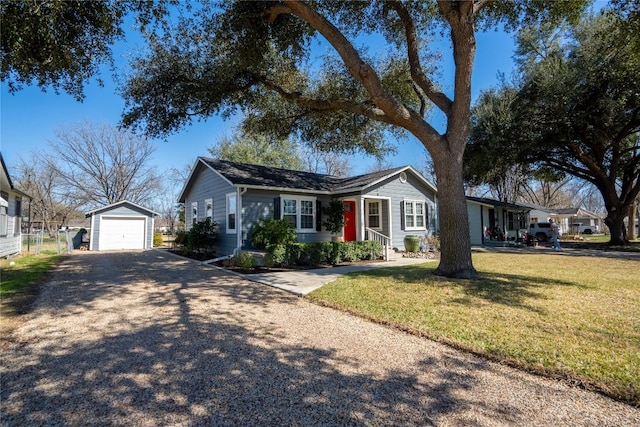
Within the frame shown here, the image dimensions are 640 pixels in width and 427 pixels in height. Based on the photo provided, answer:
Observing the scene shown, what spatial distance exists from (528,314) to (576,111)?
708 inches

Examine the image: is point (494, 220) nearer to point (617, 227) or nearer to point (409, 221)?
point (617, 227)

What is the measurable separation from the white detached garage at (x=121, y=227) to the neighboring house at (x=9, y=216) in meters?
3.62

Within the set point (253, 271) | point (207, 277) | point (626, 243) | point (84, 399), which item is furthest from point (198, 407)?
point (626, 243)

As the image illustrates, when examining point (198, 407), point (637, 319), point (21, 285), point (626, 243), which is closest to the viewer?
point (198, 407)

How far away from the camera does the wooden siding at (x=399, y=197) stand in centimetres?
1539

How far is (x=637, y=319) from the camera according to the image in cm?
464

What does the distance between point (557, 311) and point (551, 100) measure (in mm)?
17066

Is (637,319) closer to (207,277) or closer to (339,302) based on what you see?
(339,302)

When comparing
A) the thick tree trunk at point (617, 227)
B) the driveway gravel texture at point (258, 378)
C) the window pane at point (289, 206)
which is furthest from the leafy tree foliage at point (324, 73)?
the thick tree trunk at point (617, 227)

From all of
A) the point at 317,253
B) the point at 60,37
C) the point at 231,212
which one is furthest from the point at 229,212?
the point at 60,37

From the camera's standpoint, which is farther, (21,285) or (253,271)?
(253,271)

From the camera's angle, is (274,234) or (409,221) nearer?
(274,234)

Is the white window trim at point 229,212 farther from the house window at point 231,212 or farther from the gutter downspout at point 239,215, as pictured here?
the gutter downspout at point 239,215

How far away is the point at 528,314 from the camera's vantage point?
4.95 m
